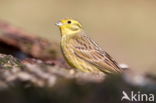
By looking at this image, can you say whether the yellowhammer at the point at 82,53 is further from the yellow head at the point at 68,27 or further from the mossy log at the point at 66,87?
the mossy log at the point at 66,87

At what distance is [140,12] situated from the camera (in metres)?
13.0

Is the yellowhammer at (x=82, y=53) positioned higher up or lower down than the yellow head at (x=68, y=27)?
lower down

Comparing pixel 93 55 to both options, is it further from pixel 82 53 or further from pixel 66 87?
pixel 66 87

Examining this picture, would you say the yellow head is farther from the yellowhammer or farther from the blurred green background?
the blurred green background

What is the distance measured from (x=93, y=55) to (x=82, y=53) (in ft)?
0.30

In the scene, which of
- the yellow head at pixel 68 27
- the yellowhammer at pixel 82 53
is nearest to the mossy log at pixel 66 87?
the yellowhammer at pixel 82 53

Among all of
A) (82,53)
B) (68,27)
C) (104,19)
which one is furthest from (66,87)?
(104,19)

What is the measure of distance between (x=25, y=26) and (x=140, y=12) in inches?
92.0

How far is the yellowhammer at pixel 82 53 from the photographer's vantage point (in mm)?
5403

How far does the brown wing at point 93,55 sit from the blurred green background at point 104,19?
3225 mm

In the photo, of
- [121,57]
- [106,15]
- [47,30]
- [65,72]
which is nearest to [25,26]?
[47,30]

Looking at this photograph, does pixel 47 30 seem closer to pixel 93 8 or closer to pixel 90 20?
pixel 90 20

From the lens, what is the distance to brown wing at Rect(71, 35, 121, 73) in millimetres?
5359

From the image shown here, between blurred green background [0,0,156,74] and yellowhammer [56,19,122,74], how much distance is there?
3.06 meters
